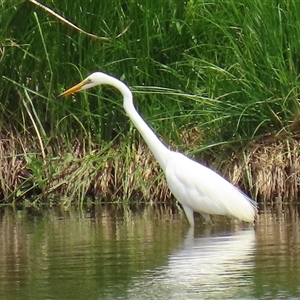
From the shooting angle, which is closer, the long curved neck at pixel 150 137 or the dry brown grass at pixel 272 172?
the long curved neck at pixel 150 137

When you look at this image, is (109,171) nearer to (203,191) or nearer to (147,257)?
(203,191)

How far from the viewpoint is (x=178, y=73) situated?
1135 cm

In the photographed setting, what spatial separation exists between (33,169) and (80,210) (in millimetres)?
686

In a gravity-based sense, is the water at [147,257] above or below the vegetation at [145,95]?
below

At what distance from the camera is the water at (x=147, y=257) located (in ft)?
19.2

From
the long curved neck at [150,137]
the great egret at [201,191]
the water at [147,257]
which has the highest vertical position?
the long curved neck at [150,137]

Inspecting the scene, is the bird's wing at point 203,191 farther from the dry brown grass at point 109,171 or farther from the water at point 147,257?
the dry brown grass at point 109,171

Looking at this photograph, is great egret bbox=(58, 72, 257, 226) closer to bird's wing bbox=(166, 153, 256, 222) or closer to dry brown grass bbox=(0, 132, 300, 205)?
bird's wing bbox=(166, 153, 256, 222)

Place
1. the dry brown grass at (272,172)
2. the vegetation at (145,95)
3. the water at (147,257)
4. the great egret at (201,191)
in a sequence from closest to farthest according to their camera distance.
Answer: the water at (147,257) < the great egret at (201,191) < the dry brown grass at (272,172) < the vegetation at (145,95)

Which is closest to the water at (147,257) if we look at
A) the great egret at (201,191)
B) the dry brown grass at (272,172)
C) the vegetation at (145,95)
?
the great egret at (201,191)

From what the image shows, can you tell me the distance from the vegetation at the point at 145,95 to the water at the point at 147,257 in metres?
0.74

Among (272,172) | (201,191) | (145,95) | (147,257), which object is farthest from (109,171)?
(147,257)

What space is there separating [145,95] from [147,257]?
14.1 ft

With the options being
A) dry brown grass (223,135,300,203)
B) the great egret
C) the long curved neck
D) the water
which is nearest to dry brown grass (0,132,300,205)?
dry brown grass (223,135,300,203)
